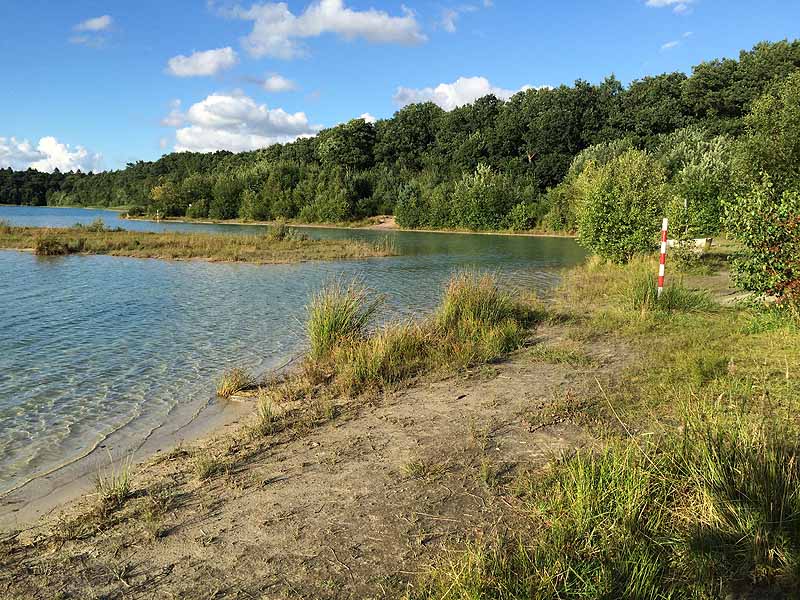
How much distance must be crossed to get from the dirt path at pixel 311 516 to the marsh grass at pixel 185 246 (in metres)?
26.2

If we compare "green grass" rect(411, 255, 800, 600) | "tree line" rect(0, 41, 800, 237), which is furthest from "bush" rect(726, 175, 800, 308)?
"tree line" rect(0, 41, 800, 237)

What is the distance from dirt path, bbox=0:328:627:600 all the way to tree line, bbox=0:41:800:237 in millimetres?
50891

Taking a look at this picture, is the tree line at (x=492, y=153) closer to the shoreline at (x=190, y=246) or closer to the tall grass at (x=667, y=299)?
the shoreline at (x=190, y=246)

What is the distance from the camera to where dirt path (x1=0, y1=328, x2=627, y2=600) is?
371 cm

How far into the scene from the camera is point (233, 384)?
348 inches

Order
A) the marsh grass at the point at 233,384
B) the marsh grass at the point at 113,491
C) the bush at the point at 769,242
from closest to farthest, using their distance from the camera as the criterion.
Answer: the marsh grass at the point at 113,491 → the marsh grass at the point at 233,384 → the bush at the point at 769,242

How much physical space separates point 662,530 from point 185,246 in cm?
3660

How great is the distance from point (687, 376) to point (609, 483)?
3.88 metres

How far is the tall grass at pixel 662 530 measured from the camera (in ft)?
10.7

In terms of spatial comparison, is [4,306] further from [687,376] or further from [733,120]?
[733,120]

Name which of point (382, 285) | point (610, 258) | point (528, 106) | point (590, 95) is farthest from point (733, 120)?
point (382, 285)

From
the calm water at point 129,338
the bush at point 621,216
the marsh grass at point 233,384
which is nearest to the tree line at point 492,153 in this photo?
the bush at point 621,216

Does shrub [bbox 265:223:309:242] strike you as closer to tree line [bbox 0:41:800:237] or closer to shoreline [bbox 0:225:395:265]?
shoreline [bbox 0:225:395:265]

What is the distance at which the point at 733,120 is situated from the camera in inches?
2702
